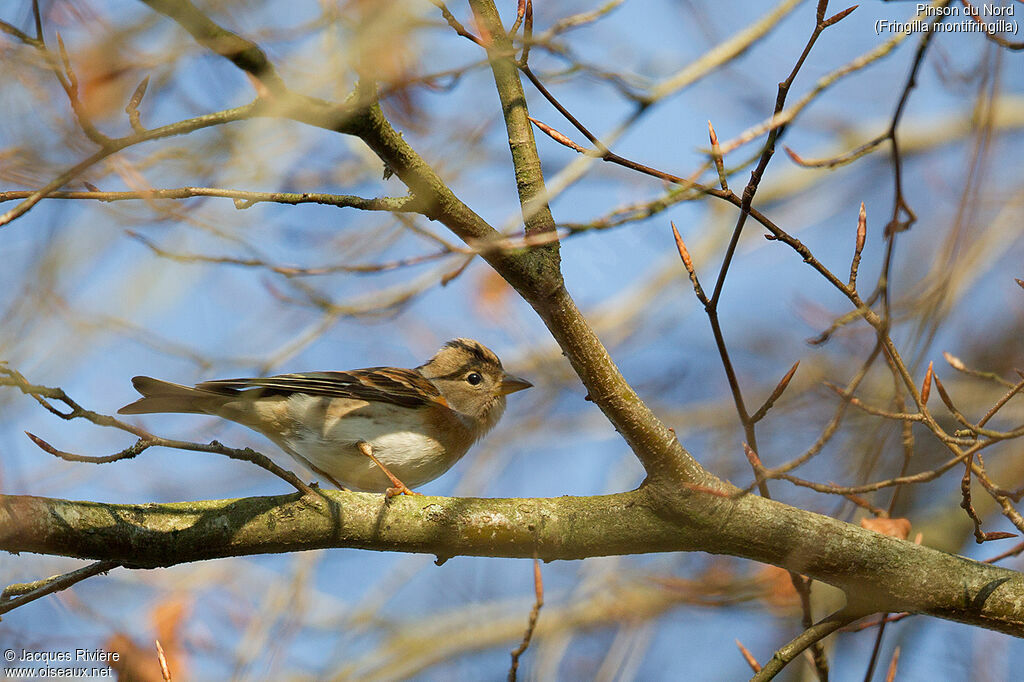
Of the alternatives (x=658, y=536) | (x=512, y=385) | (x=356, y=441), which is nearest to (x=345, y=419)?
(x=356, y=441)

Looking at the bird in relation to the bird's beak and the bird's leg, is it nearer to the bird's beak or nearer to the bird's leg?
the bird's leg

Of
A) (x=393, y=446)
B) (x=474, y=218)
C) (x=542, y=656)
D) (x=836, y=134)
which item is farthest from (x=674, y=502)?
(x=836, y=134)

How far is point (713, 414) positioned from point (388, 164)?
694 cm

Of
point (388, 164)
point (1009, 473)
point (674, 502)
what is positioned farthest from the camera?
point (1009, 473)

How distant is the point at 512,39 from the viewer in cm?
329

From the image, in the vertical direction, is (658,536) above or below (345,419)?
below

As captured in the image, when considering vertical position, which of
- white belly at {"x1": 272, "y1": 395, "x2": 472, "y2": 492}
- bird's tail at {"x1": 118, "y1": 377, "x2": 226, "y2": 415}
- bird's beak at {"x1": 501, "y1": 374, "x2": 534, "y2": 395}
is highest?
bird's beak at {"x1": 501, "y1": 374, "x2": 534, "y2": 395}

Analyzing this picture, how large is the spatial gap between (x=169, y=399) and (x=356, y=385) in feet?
3.86

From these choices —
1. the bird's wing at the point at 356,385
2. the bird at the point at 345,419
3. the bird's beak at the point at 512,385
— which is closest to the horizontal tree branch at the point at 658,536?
the bird at the point at 345,419

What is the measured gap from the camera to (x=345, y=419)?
5.28 meters

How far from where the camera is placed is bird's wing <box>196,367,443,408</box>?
494 centimetres

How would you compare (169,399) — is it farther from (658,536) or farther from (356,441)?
(658,536)

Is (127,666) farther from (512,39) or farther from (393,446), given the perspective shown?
(512,39)

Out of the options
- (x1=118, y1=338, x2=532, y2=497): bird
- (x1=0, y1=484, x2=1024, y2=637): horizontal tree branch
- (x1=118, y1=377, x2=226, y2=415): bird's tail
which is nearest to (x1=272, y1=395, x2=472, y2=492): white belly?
(x1=118, y1=338, x2=532, y2=497): bird
